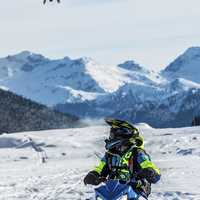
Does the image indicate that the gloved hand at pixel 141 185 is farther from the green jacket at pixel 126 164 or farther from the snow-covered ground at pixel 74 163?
the snow-covered ground at pixel 74 163

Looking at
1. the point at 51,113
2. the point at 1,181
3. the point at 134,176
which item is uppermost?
the point at 134,176

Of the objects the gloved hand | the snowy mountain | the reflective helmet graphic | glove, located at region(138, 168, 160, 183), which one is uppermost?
the reflective helmet graphic

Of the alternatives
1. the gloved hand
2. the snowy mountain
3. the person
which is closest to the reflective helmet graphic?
the person

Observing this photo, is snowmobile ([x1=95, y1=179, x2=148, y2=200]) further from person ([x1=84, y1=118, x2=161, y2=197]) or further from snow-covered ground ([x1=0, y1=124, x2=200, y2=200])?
snow-covered ground ([x1=0, y1=124, x2=200, y2=200])

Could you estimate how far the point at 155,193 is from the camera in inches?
698

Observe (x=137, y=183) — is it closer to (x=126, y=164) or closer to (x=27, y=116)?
(x=126, y=164)

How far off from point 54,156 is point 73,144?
5.82m

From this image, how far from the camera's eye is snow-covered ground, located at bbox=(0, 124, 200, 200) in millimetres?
19016

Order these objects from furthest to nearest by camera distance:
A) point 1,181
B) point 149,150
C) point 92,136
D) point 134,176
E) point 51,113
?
point 51,113, point 92,136, point 149,150, point 1,181, point 134,176

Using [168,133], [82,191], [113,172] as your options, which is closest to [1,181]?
[82,191]

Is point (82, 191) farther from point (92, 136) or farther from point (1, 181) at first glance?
point (92, 136)

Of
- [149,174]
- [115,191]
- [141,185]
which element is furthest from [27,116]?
[115,191]

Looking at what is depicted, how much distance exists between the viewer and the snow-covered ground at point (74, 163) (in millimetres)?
19016

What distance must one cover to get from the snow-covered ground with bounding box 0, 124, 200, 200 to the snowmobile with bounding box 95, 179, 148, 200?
840 cm
